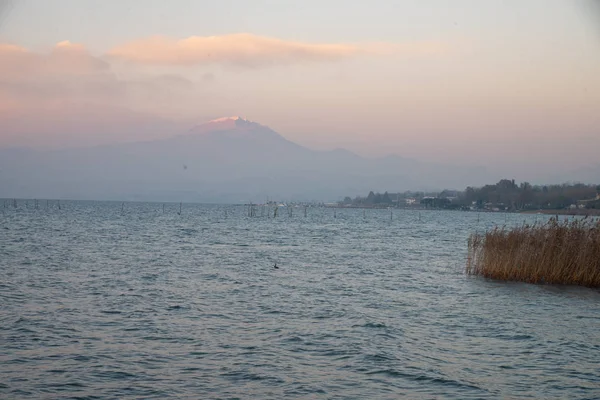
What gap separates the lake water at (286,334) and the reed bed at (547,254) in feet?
3.31

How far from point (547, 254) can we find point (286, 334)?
1695 cm

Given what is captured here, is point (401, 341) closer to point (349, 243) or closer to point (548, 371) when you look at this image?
point (548, 371)

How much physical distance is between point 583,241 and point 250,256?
71.5 feet

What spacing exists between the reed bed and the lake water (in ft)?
3.31

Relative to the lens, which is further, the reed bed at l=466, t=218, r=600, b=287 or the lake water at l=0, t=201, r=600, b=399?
the reed bed at l=466, t=218, r=600, b=287

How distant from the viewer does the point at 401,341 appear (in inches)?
699

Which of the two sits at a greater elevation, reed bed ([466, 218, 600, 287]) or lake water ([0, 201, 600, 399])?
reed bed ([466, 218, 600, 287])

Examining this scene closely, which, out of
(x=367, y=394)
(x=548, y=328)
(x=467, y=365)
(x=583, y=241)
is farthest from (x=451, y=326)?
(x=583, y=241)

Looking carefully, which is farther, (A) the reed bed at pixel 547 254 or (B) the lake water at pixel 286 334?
(A) the reed bed at pixel 547 254

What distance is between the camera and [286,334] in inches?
719

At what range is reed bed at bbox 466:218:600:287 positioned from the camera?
29.1 m

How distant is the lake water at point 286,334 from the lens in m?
13.5

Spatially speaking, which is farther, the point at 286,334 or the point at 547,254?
the point at 547,254

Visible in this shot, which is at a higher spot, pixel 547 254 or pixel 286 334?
pixel 547 254
